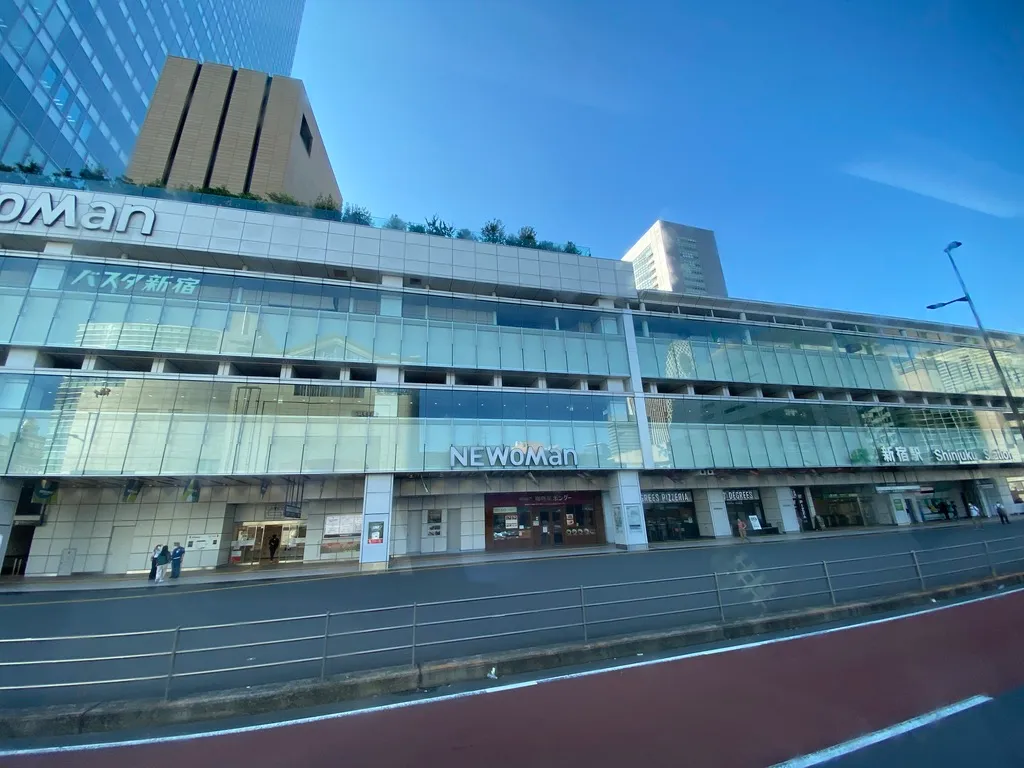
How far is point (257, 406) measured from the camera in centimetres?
1883

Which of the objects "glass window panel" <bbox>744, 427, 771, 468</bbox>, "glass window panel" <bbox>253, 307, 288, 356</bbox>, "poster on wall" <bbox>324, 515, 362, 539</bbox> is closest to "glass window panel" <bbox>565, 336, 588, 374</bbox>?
"glass window panel" <bbox>744, 427, 771, 468</bbox>

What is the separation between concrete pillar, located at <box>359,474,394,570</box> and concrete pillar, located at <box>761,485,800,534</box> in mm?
24526

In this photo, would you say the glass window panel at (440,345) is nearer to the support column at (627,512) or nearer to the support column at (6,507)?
the support column at (627,512)

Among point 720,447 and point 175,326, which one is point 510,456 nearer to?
point 720,447

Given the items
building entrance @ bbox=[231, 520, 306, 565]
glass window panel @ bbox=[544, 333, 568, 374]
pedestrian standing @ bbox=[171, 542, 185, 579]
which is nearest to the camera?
pedestrian standing @ bbox=[171, 542, 185, 579]

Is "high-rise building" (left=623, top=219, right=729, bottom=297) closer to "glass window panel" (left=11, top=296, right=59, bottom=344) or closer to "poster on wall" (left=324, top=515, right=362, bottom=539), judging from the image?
"poster on wall" (left=324, top=515, right=362, bottom=539)

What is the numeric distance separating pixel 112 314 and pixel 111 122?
32963 mm

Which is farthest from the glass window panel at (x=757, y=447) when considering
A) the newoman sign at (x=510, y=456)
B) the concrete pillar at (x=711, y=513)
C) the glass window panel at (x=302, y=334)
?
the glass window panel at (x=302, y=334)

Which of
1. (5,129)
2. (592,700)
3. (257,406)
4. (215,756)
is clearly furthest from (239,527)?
(5,129)

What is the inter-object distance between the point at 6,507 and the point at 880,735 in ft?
90.2

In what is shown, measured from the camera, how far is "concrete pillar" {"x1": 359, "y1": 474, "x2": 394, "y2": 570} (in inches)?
717

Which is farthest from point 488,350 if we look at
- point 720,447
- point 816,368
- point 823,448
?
point 816,368

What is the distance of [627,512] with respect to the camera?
73.1ft

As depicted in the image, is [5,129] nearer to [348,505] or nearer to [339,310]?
[339,310]
